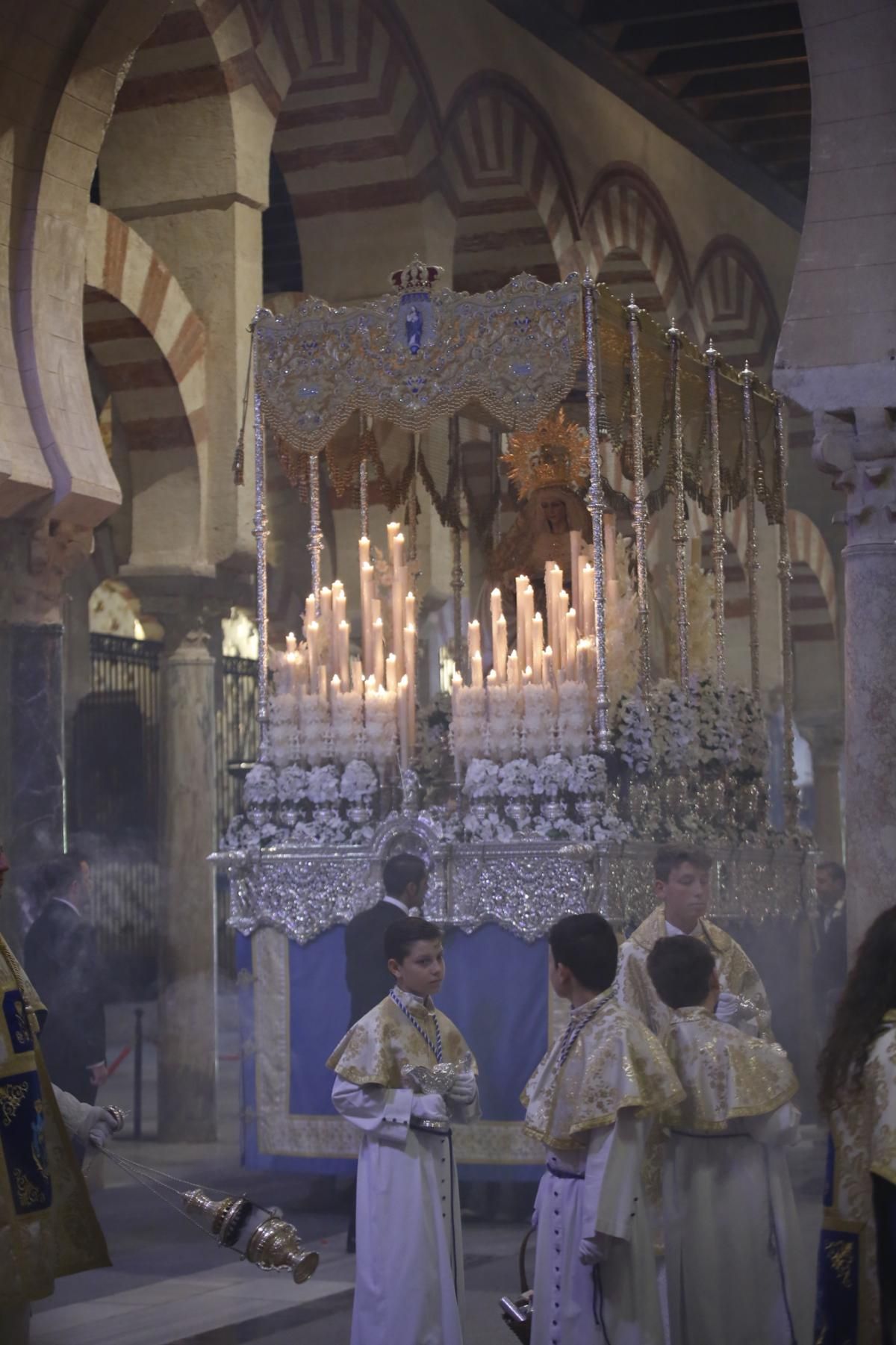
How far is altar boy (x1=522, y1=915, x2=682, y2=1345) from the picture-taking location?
391cm

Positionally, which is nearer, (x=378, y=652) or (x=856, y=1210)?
(x=856, y=1210)

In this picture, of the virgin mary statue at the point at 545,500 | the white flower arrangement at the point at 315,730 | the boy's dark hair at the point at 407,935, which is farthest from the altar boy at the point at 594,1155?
the virgin mary statue at the point at 545,500

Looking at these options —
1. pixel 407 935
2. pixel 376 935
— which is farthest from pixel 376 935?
pixel 407 935

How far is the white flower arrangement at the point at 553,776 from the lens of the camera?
23.9 feet

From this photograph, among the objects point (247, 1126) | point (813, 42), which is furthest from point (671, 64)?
point (247, 1126)

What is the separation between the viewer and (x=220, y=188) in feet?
30.7

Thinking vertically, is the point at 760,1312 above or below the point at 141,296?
below

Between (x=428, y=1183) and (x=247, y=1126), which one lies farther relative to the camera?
(x=247, y=1126)

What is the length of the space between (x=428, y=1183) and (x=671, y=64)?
9.64 m

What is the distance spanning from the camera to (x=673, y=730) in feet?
26.0

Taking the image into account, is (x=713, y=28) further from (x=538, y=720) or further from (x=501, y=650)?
(x=538, y=720)

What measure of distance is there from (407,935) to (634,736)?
2931 millimetres

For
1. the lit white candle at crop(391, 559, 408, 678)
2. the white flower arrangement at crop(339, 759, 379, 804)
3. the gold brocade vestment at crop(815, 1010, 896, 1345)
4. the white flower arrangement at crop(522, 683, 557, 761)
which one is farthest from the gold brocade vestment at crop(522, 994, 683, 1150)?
the lit white candle at crop(391, 559, 408, 678)

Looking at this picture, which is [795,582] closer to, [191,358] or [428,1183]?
[191,358]
